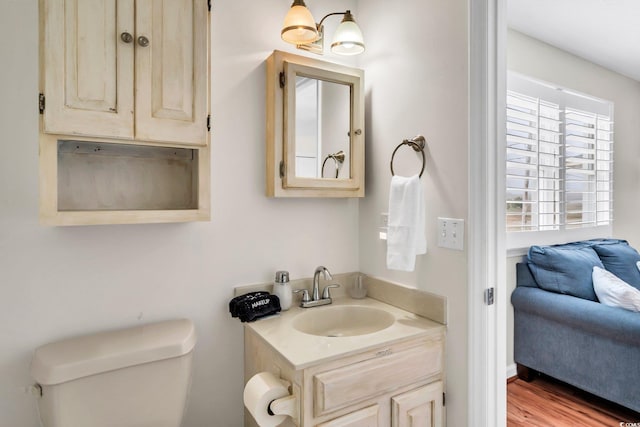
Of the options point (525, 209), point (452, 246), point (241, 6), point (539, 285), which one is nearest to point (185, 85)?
point (241, 6)

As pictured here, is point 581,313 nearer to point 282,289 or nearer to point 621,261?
point 621,261

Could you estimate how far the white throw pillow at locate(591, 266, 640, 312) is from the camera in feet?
6.69

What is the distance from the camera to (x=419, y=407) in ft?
4.29

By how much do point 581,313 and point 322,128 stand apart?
1.94 metres

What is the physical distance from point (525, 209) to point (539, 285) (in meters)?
0.54

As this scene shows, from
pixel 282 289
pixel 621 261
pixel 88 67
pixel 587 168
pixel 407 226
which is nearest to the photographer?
pixel 88 67

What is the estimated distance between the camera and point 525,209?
2.55 m

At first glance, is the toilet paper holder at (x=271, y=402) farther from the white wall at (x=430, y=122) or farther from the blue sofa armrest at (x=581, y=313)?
the blue sofa armrest at (x=581, y=313)

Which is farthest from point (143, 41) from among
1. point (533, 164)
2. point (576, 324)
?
point (576, 324)

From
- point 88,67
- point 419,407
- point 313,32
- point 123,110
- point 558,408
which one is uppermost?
point 313,32

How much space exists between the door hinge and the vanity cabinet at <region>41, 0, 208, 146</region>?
1167 mm

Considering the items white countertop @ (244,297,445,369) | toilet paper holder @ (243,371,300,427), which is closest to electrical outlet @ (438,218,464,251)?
white countertop @ (244,297,445,369)

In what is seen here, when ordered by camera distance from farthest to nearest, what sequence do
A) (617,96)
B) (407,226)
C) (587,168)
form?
(617,96) → (587,168) → (407,226)

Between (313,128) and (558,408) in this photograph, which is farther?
(558,408)
